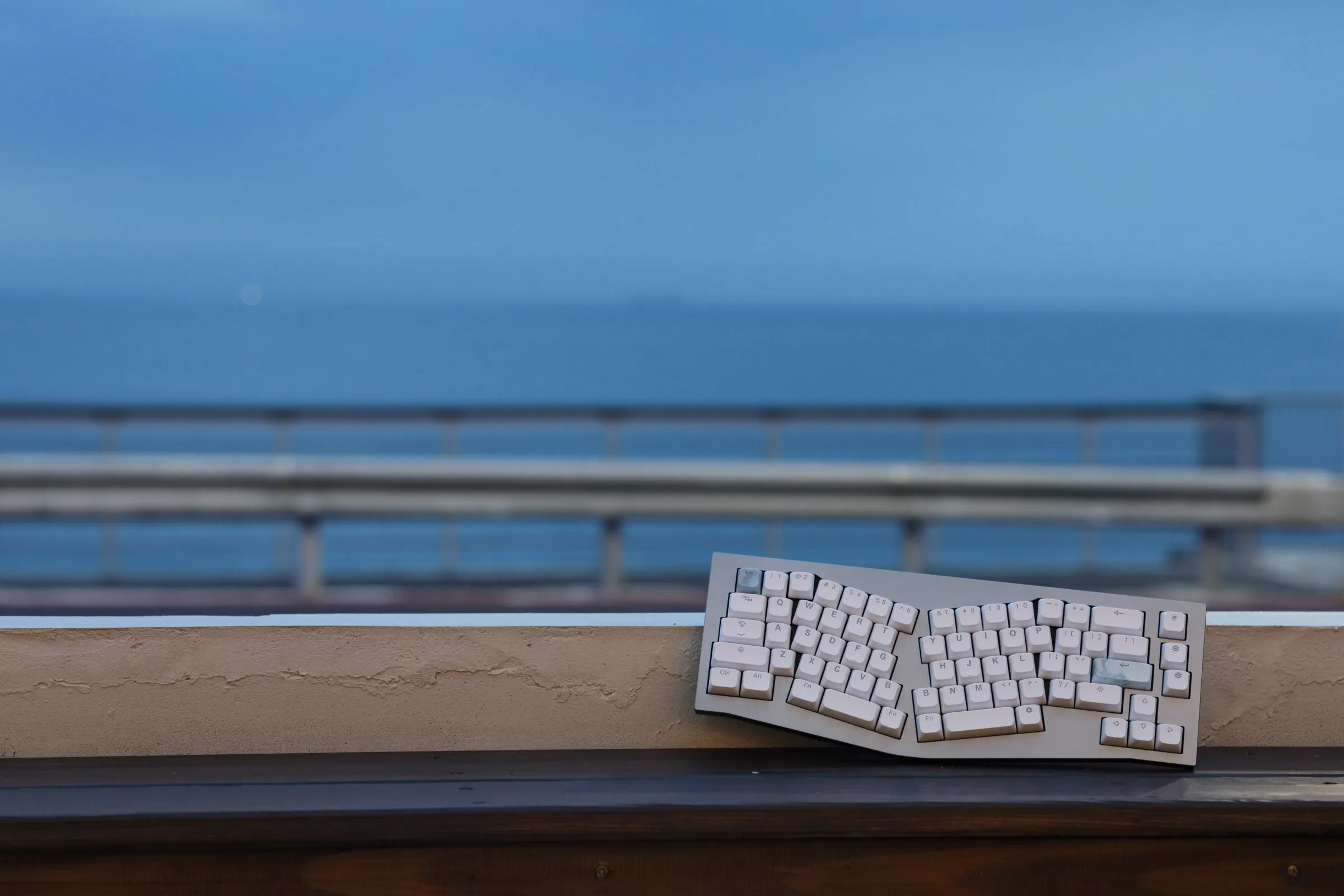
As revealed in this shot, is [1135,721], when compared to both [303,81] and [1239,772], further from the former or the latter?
[303,81]

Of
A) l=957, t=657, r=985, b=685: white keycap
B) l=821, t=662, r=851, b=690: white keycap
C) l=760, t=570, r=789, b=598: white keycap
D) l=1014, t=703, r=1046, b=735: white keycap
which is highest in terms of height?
l=760, t=570, r=789, b=598: white keycap

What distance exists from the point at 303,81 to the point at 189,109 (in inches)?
41.9

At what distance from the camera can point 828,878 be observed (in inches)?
45.2

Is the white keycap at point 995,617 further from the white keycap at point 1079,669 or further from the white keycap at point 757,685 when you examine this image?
the white keycap at point 757,685

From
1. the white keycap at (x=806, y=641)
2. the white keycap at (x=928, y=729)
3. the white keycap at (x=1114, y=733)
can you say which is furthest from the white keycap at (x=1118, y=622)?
the white keycap at (x=806, y=641)

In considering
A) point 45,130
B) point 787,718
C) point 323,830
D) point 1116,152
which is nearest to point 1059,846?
point 787,718

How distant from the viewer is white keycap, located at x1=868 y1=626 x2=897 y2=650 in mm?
1325

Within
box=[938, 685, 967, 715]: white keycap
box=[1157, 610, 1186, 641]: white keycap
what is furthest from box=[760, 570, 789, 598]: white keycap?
box=[1157, 610, 1186, 641]: white keycap

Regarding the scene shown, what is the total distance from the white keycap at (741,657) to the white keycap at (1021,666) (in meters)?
0.28

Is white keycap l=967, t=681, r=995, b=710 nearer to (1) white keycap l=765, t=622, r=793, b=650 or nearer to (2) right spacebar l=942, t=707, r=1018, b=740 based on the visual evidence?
(2) right spacebar l=942, t=707, r=1018, b=740

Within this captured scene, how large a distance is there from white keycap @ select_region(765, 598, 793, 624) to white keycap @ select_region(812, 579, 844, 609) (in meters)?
0.03

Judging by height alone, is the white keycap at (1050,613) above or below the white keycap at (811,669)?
above

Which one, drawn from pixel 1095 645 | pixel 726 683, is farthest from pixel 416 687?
pixel 1095 645

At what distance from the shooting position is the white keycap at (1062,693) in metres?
1.27
